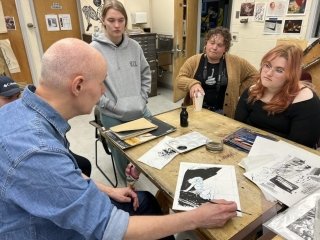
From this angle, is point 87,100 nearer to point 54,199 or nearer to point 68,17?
point 54,199

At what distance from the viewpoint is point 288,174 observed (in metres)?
1.10

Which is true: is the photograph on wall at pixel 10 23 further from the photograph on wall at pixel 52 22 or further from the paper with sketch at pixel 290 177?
the paper with sketch at pixel 290 177

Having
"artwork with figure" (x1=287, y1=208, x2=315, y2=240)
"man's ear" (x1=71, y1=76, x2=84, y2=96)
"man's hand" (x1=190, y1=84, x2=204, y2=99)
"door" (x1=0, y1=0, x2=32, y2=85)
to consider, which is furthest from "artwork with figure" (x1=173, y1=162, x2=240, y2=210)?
"door" (x1=0, y1=0, x2=32, y2=85)

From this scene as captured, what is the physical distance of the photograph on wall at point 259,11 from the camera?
3391 mm

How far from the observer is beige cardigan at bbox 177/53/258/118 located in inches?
87.2

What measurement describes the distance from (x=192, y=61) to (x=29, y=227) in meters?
1.96

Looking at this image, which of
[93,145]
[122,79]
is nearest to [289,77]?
[122,79]

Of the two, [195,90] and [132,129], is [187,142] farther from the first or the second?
[195,90]

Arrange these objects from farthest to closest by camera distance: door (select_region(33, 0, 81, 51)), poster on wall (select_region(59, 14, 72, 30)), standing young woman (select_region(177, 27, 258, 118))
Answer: poster on wall (select_region(59, 14, 72, 30)) → door (select_region(33, 0, 81, 51)) → standing young woman (select_region(177, 27, 258, 118))

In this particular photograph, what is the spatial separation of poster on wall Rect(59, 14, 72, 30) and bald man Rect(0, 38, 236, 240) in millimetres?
3974

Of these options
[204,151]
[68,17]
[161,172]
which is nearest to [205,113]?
[204,151]

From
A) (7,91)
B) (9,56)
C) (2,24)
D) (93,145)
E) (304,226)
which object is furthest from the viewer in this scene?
(9,56)

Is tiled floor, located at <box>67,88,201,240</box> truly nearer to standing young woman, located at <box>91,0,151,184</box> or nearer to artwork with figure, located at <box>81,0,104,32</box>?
standing young woman, located at <box>91,0,151,184</box>

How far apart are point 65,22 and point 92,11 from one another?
0.55m
